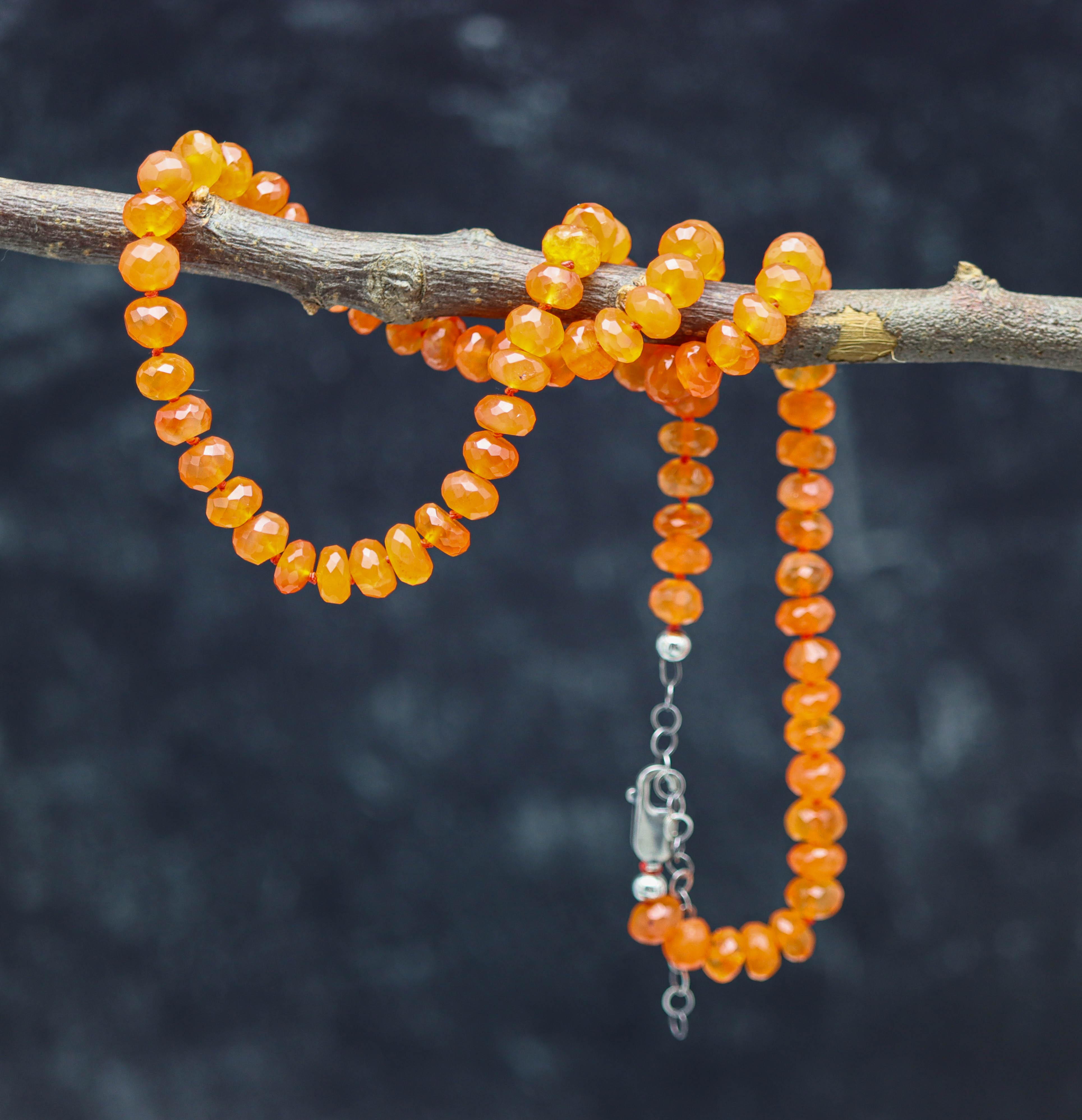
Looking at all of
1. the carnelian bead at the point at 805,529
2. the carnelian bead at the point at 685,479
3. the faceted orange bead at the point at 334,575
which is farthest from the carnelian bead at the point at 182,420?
the carnelian bead at the point at 805,529

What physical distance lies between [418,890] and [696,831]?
11.1 inches

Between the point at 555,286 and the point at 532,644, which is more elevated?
the point at 555,286

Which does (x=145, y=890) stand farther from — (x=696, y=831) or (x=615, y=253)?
(x=615, y=253)

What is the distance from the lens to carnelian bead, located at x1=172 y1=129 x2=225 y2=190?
64 centimetres

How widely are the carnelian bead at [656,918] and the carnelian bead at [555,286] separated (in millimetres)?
463

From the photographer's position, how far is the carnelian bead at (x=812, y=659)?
83 centimetres

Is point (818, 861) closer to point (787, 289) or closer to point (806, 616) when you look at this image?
point (806, 616)

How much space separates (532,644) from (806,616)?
298mm

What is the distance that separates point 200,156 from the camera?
0.64 m

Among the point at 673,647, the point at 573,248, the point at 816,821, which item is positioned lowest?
the point at 816,821

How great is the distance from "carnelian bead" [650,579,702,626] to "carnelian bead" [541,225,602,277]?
0.26m

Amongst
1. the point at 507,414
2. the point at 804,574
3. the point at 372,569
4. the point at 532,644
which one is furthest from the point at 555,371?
the point at 532,644

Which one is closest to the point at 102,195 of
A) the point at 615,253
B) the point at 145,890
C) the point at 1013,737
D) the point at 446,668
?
the point at 615,253

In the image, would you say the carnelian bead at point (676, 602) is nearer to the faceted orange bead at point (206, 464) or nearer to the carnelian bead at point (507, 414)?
the carnelian bead at point (507, 414)
